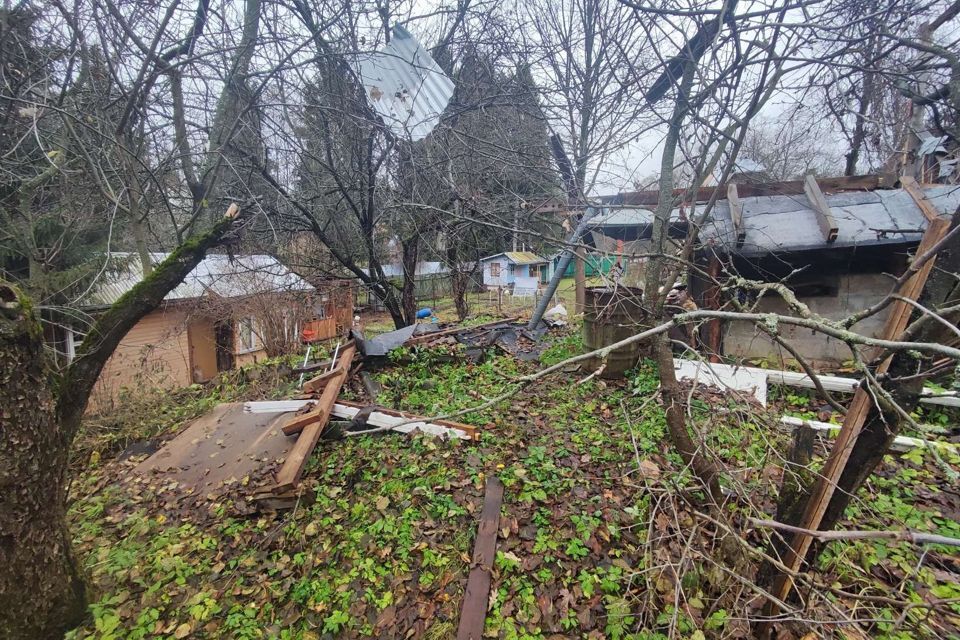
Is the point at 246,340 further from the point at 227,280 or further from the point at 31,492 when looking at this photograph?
the point at 31,492

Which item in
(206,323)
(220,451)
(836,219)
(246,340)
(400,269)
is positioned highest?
(400,269)

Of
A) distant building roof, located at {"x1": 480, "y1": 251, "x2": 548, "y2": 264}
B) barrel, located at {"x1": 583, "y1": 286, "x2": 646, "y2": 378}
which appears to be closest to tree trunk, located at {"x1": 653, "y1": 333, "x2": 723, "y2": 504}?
barrel, located at {"x1": 583, "y1": 286, "x2": 646, "y2": 378}

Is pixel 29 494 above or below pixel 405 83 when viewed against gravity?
below

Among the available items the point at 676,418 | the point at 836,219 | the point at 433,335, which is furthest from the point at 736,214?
the point at 433,335

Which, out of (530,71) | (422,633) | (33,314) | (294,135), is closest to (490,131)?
(530,71)

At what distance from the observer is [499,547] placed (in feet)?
9.84

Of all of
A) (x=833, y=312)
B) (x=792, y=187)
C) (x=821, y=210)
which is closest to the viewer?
(x=821, y=210)

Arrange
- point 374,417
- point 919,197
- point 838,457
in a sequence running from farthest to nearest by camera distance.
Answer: point 919,197, point 374,417, point 838,457

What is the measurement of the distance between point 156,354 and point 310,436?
903 cm

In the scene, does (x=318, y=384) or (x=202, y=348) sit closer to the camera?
(x=318, y=384)

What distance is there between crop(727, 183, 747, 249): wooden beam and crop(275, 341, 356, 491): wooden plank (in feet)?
18.7

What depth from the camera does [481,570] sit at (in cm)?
281

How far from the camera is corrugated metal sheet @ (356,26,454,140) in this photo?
4555 millimetres

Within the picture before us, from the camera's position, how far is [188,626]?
2.66 metres
